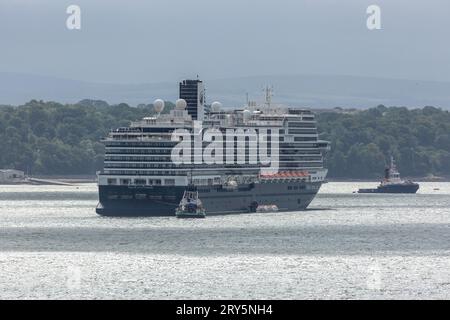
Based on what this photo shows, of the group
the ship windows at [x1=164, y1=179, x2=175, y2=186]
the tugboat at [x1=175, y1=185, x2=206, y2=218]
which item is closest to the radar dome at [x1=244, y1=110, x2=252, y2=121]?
the ship windows at [x1=164, y1=179, x2=175, y2=186]

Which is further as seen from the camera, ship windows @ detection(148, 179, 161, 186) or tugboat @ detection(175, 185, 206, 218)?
ship windows @ detection(148, 179, 161, 186)

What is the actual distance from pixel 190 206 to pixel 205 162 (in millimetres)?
11143

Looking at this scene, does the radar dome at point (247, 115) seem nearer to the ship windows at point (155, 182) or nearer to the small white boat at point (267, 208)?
the small white boat at point (267, 208)

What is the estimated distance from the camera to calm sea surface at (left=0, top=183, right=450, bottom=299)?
3775 inches

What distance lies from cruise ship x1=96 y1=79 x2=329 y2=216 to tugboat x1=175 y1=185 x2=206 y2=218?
854mm

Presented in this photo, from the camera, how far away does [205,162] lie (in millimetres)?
175250

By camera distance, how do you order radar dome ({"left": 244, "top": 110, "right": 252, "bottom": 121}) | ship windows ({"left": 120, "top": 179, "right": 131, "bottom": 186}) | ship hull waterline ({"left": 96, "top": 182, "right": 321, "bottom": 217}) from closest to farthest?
ship hull waterline ({"left": 96, "top": 182, "right": 321, "bottom": 217}) → ship windows ({"left": 120, "top": 179, "right": 131, "bottom": 186}) → radar dome ({"left": 244, "top": 110, "right": 252, "bottom": 121})

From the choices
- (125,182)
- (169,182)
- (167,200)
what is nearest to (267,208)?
(169,182)

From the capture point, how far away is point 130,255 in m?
119

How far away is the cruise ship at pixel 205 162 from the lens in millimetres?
168625

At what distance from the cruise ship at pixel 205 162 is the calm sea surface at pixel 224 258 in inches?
140

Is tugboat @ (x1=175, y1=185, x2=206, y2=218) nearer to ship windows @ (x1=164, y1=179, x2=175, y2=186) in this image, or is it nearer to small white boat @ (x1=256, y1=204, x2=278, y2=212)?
ship windows @ (x1=164, y1=179, x2=175, y2=186)

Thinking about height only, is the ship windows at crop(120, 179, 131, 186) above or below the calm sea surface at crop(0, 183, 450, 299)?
above
